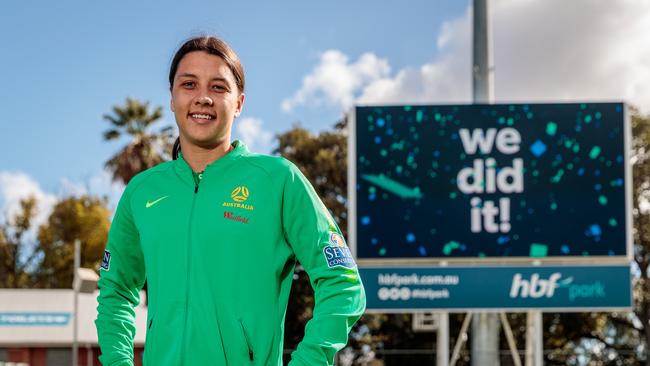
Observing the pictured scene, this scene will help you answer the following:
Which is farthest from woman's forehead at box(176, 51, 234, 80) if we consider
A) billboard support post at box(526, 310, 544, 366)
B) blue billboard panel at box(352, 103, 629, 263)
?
billboard support post at box(526, 310, 544, 366)

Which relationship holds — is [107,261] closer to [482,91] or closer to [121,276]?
[121,276]

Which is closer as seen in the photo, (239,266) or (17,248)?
(239,266)

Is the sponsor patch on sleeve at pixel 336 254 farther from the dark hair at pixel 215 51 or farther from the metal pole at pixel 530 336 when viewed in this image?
the metal pole at pixel 530 336

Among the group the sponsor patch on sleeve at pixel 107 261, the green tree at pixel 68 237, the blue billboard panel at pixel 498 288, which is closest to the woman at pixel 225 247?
the sponsor patch on sleeve at pixel 107 261

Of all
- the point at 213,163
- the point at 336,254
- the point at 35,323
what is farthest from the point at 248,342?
the point at 35,323

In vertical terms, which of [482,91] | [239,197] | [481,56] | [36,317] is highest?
[481,56]

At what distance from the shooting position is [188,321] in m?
2.32

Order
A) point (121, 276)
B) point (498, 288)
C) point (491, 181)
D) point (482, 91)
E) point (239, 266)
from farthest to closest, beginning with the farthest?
1. point (482, 91)
2. point (498, 288)
3. point (491, 181)
4. point (121, 276)
5. point (239, 266)

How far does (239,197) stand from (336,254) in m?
0.25

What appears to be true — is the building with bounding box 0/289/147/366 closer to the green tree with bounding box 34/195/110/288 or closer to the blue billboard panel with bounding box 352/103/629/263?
the green tree with bounding box 34/195/110/288

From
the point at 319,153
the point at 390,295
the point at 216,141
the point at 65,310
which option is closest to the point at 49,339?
the point at 65,310

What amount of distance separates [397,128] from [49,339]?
14.9m

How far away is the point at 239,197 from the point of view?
2.37 meters

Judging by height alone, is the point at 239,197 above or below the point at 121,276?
above
